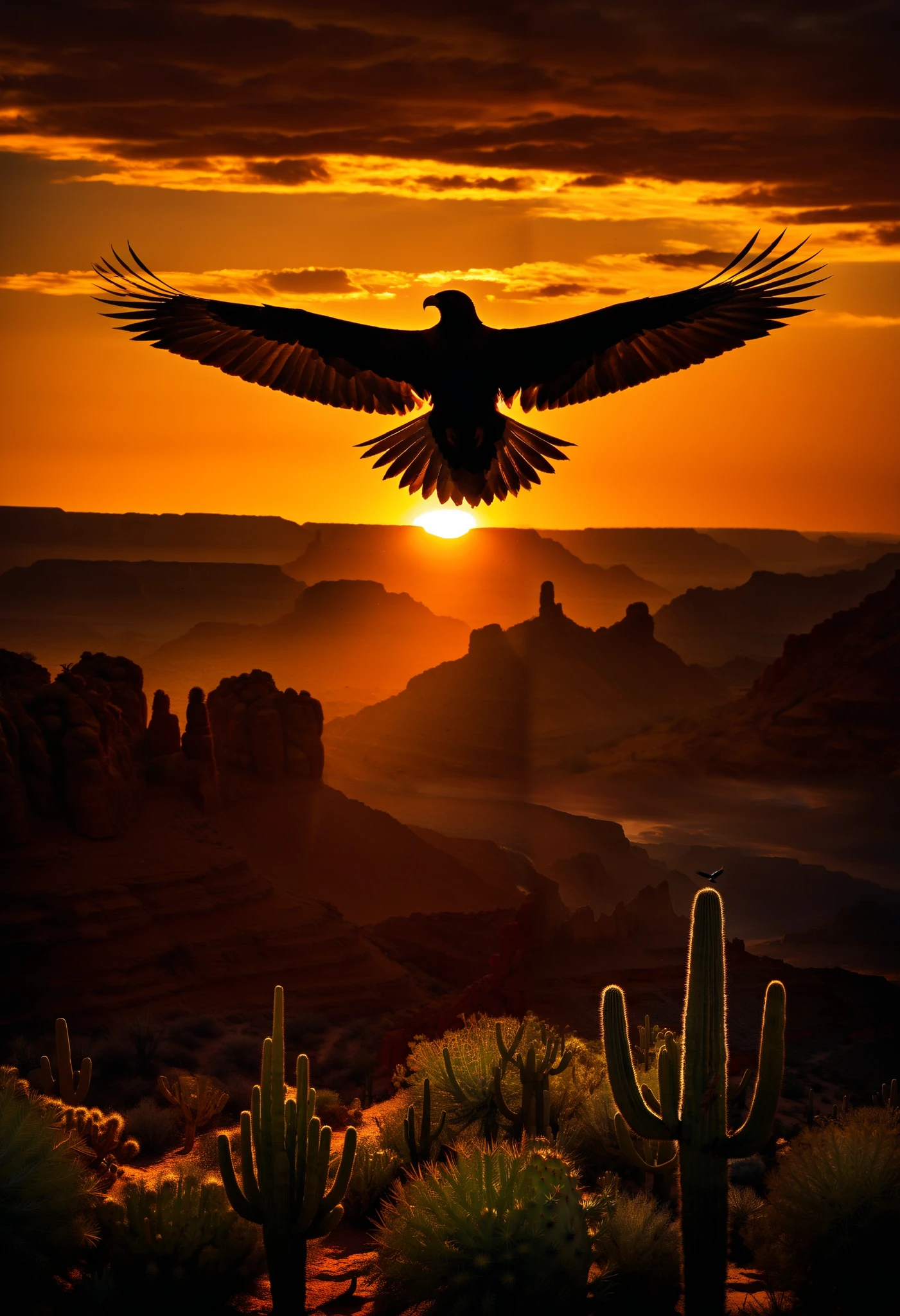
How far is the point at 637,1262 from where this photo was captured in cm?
1152

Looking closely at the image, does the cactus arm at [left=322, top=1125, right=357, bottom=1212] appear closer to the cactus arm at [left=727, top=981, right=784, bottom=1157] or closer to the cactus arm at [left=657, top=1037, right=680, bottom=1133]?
the cactus arm at [left=657, top=1037, right=680, bottom=1133]

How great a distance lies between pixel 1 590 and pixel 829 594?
9573 centimetres

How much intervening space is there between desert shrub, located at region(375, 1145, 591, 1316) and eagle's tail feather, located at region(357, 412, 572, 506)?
18.3 ft

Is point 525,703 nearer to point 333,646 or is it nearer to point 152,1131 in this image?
point 333,646

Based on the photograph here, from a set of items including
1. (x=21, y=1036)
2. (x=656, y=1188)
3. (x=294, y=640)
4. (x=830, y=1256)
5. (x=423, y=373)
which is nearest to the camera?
(x=423, y=373)

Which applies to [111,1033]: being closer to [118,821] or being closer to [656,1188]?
[118,821]

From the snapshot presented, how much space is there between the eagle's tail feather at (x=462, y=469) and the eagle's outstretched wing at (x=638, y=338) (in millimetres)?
437

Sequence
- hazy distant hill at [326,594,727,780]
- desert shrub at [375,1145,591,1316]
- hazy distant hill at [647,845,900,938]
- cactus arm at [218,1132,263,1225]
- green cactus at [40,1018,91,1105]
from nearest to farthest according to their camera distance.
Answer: desert shrub at [375,1145,591,1316] < cactus arm at [218,1132,263,1225] < green cactus at [40,1018,91,1105] < hazy distant hill at [647,845,900,938] < hazy distant hill at [326,594,727,780]

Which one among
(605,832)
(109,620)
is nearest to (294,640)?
(109,620)

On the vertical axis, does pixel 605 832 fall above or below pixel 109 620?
below

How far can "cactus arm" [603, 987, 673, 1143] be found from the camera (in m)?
9.48

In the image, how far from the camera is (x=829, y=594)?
154000 millimetres

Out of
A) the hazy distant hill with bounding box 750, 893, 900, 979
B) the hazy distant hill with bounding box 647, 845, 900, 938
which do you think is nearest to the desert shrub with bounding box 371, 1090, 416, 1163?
the hazy distant hill with bounding box 750, 893, 900, 979

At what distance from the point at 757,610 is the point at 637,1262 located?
5815 inches
